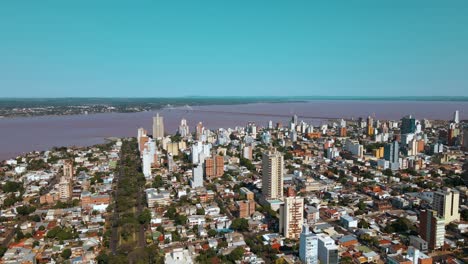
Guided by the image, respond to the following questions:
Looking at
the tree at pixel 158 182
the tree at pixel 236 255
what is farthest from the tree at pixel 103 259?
the tree at pixel 158 182

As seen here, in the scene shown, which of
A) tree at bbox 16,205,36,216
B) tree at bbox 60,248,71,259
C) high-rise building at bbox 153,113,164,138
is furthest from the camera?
high-rise building at bbox 153,113,164,138

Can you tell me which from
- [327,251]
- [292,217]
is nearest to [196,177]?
[292,217]

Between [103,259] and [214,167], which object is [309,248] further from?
[214,167]

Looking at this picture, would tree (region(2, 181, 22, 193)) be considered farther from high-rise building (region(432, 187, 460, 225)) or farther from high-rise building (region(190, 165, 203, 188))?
high-rise building (region(432, 187, 460, 225))

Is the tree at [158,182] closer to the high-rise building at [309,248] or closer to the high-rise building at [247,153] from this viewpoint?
the high-rise building at [247,153]

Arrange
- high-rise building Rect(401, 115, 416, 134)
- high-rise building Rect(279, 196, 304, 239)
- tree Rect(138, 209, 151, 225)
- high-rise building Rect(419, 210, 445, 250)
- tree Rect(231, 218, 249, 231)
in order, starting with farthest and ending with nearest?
high-rise building Rect(401, 115, 416, 134)
tree Rect(138, 209, 151, 225)
tree Rect(231, 218, 249, 231)
high-rise building Rect(279, 196, 304, 239)
high-rise building Rect(419, 210, 445, 250)

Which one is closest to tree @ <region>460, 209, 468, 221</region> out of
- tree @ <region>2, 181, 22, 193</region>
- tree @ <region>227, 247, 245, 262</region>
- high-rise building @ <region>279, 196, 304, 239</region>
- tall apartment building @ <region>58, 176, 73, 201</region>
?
high-rise building @ <region>279, 196, 304, 239</region>
